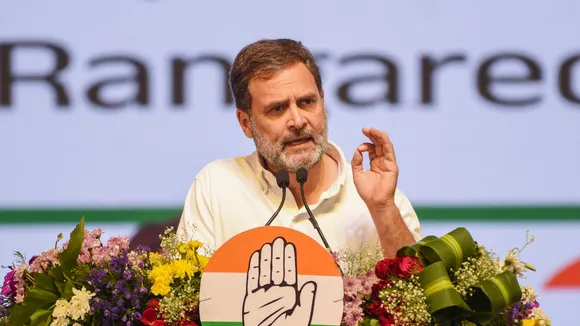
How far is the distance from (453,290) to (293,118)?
3.84 feet

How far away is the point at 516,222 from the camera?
4.20 meters

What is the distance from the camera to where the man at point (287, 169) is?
320 cm

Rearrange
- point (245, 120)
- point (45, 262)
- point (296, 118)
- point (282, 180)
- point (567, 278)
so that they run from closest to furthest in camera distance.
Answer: point (45, 262)
point (282, 180)
point (296, 118)
point (245, 120)
point (567, 278)

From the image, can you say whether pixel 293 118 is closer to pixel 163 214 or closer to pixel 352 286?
pixel 352 286

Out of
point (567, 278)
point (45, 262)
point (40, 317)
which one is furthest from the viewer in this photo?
point (567, 278)

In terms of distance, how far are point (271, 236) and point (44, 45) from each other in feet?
7.61

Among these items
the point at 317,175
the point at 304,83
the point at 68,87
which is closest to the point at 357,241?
the point at 317,175

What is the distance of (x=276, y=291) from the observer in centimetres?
223

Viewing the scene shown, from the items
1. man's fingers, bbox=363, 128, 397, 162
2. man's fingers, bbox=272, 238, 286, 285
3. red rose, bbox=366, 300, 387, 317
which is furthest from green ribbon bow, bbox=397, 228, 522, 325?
man's fingers, bbox=363, 128, 397, 162

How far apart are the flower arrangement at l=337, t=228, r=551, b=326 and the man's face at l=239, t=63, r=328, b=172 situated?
35.6 inches

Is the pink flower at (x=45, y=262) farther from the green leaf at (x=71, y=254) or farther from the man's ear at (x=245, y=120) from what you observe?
the man's ear at (x=245, y=120)

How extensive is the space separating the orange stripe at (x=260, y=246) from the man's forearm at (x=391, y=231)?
0.74 metres

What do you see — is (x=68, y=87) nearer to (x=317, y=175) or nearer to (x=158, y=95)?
(x=158, y=95)

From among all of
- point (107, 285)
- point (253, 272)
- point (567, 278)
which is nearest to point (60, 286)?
point (107, 285)
